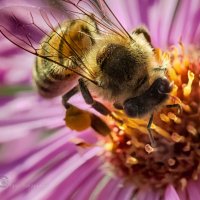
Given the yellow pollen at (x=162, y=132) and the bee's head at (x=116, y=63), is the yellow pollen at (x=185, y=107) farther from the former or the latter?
the bee's head at (x=116, y=63)

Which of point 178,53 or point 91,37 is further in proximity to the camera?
point 178,53

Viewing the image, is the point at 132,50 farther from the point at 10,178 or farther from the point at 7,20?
the point at 10,178

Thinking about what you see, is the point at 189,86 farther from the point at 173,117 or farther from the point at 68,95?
the point at 68,95

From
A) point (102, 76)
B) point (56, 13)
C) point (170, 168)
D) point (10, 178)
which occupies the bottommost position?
point (170, 168)

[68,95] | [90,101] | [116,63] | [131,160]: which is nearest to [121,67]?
[116,63]

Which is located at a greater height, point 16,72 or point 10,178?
point 16,72

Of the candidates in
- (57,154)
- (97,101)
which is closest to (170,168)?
(97,101)
